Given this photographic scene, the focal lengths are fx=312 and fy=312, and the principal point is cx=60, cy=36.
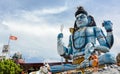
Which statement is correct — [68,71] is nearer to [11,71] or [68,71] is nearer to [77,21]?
[77,21]

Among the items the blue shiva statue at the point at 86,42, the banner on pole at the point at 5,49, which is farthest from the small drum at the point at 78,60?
the banner on pole at the point at 5,49

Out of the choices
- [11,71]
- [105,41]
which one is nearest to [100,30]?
[105,41]

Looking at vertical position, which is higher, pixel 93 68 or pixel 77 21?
pixel 77 21

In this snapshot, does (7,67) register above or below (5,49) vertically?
below

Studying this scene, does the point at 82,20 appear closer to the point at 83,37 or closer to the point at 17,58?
the point at 83,37

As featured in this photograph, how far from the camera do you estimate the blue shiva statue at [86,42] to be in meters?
17.7

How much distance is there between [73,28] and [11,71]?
7.40 metres

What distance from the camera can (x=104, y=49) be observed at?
18.2 meters

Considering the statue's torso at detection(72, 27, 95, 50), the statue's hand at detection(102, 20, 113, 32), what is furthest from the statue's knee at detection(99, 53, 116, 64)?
the statue's torso at detection(72, 27, 95, 50)

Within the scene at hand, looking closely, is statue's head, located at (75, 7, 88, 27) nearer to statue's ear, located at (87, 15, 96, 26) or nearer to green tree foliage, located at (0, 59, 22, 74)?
statue's ear, located at (87, 15, 96, 26)

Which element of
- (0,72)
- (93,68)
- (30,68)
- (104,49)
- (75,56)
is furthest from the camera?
(30,68)

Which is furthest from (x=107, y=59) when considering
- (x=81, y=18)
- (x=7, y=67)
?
(x=7, y=67)

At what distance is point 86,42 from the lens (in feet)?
63.0

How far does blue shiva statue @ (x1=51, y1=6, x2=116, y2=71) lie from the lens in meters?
17.7
